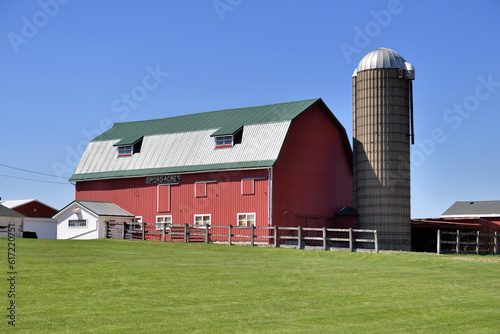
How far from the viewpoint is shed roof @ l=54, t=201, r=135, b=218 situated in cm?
4406

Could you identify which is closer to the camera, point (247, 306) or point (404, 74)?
point (247, 306)

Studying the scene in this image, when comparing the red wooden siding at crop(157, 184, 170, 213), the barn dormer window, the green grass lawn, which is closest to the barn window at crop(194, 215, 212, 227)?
the red wooden siding at crop(157, 184, 170, 213)

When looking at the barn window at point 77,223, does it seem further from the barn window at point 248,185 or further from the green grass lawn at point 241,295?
the green grass lawn at point 241,295

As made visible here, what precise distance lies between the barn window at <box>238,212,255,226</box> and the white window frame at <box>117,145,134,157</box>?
450 inches

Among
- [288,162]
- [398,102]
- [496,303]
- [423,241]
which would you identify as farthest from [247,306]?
[423,241]

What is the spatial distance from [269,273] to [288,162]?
1937 centimetres

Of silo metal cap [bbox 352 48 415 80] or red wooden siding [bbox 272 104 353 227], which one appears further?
silo metal cap [bbox 352 48 415 80]

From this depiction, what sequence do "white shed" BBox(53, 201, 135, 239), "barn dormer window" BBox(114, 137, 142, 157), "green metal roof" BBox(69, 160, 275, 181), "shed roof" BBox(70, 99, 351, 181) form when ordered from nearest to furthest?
"green metal roof" BBox(69, 160, 275, 181) < "shed roof" BBox(70, 99, 351, 181) < "white shed" BBox(53, 201, 135, 239) < "barn dormer window" BBox(114, 137, 142, 157)

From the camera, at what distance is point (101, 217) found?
43.7m

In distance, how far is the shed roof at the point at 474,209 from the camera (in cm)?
6938

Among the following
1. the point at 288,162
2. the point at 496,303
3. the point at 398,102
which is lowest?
the point at 496,303

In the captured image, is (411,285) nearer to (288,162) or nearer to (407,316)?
(407,316)

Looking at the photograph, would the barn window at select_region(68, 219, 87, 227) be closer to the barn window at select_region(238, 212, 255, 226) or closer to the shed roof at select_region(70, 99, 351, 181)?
the shed roof at select_region(70, 99, 351, 181)

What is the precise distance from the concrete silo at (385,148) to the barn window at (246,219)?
7.36 m
